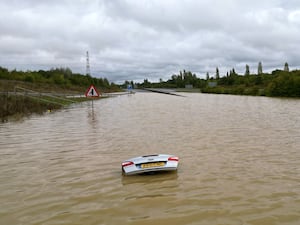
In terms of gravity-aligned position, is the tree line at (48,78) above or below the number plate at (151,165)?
above

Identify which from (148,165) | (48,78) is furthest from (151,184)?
(48,78)

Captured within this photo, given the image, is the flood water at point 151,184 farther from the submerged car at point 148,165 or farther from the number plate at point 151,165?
the number plate at point 151,165

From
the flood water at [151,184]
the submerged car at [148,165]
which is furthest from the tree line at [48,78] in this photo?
the submerged car at [148,165]

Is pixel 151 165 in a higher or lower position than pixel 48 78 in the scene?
lower

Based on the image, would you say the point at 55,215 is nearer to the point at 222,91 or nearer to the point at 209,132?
the point at 209,132

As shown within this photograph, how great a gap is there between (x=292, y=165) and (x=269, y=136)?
17.6ft

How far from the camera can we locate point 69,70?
11888 centimetres

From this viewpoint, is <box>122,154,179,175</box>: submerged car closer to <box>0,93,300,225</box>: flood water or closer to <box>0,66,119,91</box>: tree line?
<box>0,93,300,225</box>: flood water

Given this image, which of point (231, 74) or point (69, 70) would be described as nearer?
point (69, 70)

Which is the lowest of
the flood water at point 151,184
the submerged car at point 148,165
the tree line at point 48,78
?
the flood water at point 151,184

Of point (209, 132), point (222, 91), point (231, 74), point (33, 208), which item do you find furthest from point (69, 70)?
point (33, 208)

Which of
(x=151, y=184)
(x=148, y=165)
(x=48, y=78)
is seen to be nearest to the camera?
(x=151, y=184)

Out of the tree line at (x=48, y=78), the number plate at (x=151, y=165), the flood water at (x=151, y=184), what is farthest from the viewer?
the tree line at (x=48, y=78)

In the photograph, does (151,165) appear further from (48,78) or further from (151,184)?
(48,78)
